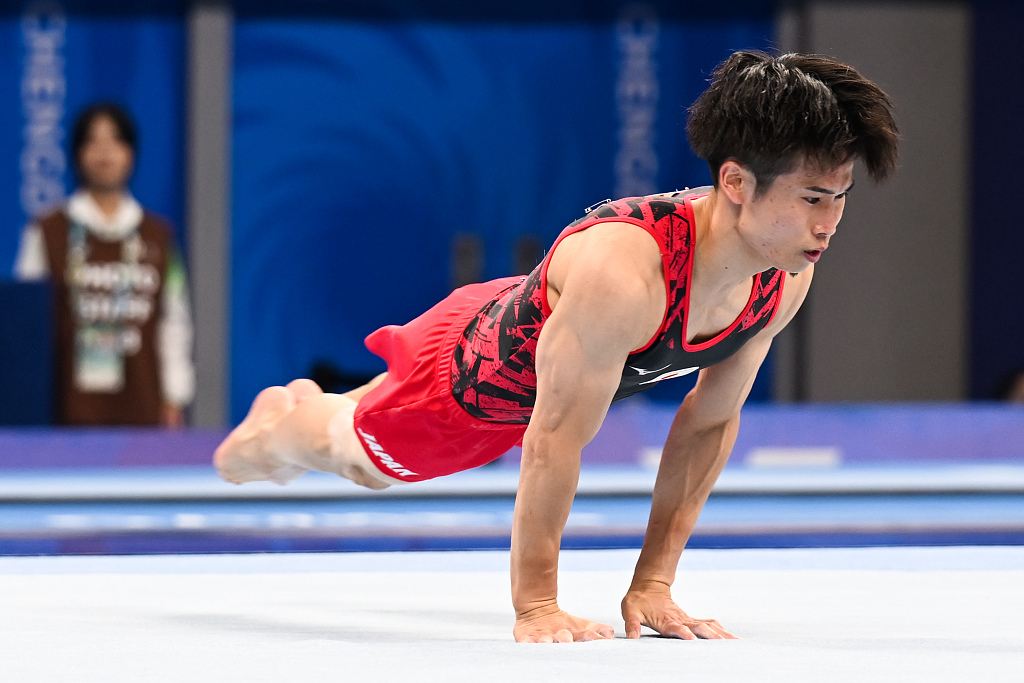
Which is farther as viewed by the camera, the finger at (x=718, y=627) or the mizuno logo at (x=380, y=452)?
the mizuno logo at (x=380, y=452)

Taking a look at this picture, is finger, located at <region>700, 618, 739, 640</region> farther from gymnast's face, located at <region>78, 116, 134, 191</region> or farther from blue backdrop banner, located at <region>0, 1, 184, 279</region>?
blue backdrop banner, located at <region>0, 1, 184, 279</region>

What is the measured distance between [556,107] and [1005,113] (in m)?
2.66

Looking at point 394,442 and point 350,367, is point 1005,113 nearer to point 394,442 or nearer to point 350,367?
point 350,367

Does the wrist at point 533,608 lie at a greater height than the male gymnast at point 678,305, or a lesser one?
lesser

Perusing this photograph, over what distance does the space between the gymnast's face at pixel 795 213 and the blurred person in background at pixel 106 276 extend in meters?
3.14

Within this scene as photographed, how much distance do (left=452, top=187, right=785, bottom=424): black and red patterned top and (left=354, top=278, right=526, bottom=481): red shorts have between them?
0.16 ft

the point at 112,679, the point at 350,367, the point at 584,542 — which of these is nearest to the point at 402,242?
the point at 350,367

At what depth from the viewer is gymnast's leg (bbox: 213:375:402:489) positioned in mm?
2533

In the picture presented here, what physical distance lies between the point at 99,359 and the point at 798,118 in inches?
137

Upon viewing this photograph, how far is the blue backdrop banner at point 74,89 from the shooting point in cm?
692

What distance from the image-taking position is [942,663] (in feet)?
5.27

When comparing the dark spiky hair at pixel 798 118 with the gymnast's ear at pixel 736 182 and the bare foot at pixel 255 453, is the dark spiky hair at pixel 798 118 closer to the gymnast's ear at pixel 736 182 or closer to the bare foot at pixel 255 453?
the gymnast's ear at pixel 736 182

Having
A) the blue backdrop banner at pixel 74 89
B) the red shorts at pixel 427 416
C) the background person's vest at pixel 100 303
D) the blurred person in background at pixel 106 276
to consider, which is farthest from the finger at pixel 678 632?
the blue backdrop banner at pixel 74 89

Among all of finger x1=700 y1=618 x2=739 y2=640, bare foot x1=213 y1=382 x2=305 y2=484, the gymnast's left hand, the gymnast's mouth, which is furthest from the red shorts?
the gymnast's mouth
